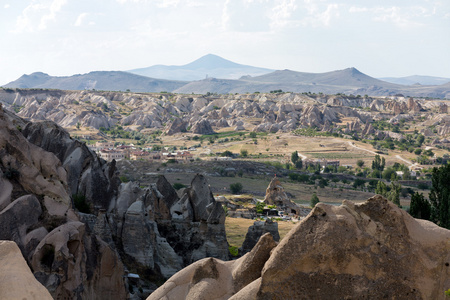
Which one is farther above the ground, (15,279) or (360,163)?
(15,279)

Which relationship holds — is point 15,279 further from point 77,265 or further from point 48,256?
point 77,265

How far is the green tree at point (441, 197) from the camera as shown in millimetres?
34156

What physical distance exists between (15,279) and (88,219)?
15.1 meters

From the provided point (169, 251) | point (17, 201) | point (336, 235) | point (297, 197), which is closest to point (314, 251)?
point (336, 235)

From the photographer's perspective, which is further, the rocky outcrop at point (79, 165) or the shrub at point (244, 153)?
the shrub at point (244, 153)

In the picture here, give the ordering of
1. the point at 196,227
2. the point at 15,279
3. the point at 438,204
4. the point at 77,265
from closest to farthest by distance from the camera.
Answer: the point at 15,279
the point at 77,265
the point at 196,227
the point at 438,204

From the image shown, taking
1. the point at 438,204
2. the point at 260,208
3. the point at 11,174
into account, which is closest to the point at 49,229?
the point at 11,174

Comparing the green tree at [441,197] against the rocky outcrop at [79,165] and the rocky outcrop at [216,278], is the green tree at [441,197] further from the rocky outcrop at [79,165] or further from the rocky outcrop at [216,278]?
the rocky outcrop at [216,278]

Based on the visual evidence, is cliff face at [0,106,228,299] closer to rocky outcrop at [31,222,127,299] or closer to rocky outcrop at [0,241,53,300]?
rocky outcrop at [31,222,127,299]

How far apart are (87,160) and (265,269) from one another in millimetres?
20731

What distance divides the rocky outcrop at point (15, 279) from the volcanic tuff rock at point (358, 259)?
4.43 metres

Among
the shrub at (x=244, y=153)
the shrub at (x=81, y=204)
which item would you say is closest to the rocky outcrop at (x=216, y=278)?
the shrub at (x=81, y=204)

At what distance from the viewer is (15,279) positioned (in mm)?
10422

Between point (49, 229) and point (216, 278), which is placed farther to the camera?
point (49, 229)
